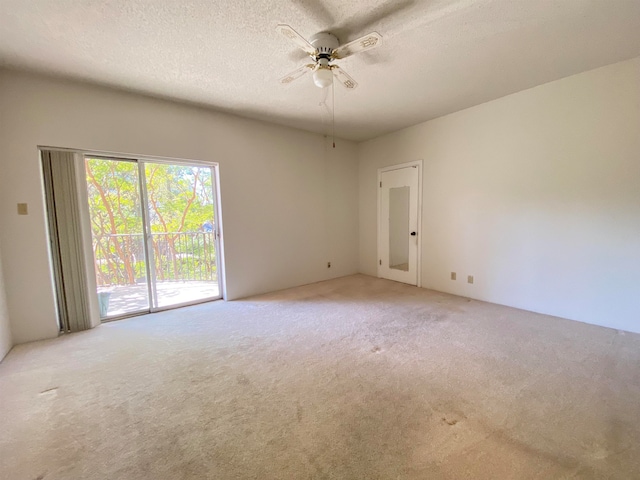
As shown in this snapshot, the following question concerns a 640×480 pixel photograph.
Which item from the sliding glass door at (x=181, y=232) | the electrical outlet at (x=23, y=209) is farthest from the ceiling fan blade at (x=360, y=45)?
the electrical outlet at (x=23, y=209)

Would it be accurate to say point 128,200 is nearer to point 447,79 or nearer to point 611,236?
point 447,79

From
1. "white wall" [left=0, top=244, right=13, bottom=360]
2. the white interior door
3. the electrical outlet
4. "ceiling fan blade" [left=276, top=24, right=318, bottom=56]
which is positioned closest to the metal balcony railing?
the electrical outlet

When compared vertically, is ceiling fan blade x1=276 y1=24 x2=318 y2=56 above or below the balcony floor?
above

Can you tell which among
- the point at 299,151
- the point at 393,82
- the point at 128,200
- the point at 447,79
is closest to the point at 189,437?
the point at 128,200

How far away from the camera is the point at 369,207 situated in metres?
5.20

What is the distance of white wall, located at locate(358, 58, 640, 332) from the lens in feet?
8.52

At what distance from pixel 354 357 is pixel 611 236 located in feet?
9.37

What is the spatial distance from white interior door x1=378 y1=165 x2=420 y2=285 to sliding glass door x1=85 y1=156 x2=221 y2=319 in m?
2.91

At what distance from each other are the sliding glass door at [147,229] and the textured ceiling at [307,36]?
97 centimetres

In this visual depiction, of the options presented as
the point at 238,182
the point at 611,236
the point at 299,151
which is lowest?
the point at 611,236

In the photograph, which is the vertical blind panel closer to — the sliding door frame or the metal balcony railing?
the sliding door frame

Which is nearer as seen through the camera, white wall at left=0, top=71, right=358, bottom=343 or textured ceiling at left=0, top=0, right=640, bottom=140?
textured ceiling at left=0, top=0, right=640, bottom=140

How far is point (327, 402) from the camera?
175 centimetres

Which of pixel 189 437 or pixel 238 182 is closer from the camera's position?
pixel 189 437
